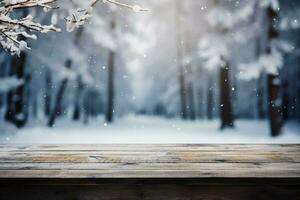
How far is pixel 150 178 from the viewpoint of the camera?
260cm

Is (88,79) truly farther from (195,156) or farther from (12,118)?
(195,156)

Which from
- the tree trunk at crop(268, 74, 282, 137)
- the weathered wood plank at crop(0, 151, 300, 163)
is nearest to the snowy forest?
the tree trunk at crop(268, 74, 282, 137)

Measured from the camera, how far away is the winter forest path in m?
2.61

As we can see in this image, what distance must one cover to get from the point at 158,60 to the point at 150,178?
2991 centimetres

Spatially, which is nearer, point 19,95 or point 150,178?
point 150,178

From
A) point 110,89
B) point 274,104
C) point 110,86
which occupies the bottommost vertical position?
point 274,104

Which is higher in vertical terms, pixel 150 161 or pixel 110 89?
pixel 110 89

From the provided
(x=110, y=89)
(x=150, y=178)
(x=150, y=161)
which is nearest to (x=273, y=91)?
(x=150, y=161)

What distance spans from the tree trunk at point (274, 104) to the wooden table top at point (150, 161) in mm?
8896

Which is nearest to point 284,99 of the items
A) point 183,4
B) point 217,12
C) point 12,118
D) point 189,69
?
point 189,69

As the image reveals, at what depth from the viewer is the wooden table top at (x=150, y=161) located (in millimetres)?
2734

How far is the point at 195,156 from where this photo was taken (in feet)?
12.0

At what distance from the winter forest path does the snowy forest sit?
1334mm

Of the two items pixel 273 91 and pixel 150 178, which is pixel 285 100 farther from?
pixel 150 178
